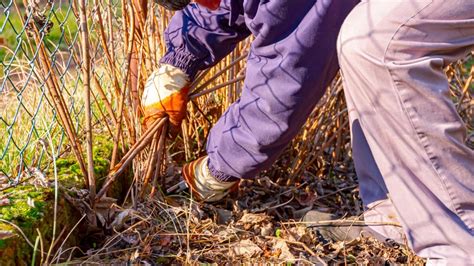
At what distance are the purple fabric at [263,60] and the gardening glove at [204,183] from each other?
1.5 inches

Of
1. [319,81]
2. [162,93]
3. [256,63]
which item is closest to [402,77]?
[319,81]

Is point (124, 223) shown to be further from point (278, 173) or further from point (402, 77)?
point (402, 77)

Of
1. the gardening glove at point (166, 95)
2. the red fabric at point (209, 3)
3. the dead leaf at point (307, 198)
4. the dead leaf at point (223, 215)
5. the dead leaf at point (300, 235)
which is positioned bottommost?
the dead leaf at point (307, 198)

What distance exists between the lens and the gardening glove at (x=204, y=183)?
2457 mm

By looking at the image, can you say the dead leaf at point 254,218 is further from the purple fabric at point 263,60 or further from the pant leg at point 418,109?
the pant leg at point 418,109

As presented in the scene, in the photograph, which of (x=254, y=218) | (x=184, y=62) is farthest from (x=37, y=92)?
(x=254, y=218)

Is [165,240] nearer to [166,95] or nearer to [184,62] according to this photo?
[166,95]

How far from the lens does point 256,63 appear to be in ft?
7.32

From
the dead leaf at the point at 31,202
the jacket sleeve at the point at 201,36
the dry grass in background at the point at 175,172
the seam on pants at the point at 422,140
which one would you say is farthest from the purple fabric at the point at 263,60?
the dead leaf at the point at 31,202

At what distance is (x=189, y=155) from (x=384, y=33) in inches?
43.6

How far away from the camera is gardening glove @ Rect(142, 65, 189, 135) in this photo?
7.75 feet

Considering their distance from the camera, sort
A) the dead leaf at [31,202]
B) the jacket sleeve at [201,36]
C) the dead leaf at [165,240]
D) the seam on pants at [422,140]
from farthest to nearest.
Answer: the jacket sleeve at [201,36]
the dead leaf at [165,240]
the dead leaf at [31,202]
the seam on pants at [422,140]

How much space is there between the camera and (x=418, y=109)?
182 centimetres

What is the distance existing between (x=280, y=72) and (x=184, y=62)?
0.40m
